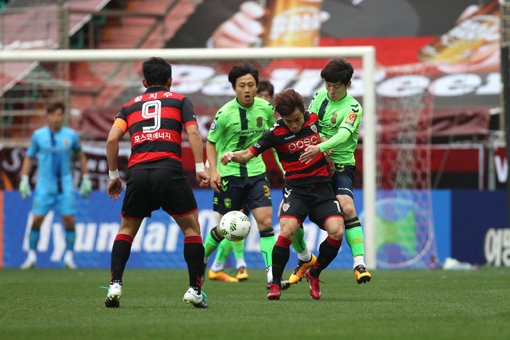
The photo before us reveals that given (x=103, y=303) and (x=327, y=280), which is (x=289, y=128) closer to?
(x=103, y=303)

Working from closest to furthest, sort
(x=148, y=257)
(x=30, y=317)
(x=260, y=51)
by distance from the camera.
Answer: (x=30, y=317) → (x=260, y=51) → (x=148, y=257)

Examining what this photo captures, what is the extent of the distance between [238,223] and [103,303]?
1.48m

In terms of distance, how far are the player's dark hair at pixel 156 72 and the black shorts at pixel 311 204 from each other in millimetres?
1436

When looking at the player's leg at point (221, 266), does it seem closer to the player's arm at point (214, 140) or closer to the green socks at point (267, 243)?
the green socks at point (267, 243)

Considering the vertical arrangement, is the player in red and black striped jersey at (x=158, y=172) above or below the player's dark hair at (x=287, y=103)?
below

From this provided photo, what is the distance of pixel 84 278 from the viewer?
1053 cm

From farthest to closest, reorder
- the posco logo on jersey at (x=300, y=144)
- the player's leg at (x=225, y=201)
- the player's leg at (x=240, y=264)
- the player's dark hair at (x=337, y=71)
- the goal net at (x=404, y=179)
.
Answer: the goal net at (x=404, y=179), the player's leg at (x=240, y=264), the player's leg at (x=225, y=201), the player's dark hair at (x=337, y=71), the posco logo on jersey at (x=300, y=144)

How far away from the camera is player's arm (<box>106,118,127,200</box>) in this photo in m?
6.55

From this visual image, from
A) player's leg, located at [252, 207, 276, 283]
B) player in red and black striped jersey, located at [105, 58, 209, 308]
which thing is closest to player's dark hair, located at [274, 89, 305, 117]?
player in red and black striped jersey, located at [105, 58, 209, 308]

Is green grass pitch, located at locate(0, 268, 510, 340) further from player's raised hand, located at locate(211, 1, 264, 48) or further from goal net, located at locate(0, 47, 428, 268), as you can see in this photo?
player's raised hand, located at locate(211, 1, 264, 48)

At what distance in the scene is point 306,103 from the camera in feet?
46.7

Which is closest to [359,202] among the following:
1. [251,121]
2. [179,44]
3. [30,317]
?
[251,121]

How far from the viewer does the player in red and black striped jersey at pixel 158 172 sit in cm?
652

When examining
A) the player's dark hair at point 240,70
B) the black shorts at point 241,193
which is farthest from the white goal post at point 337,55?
the player's dark hair at point 240,70
